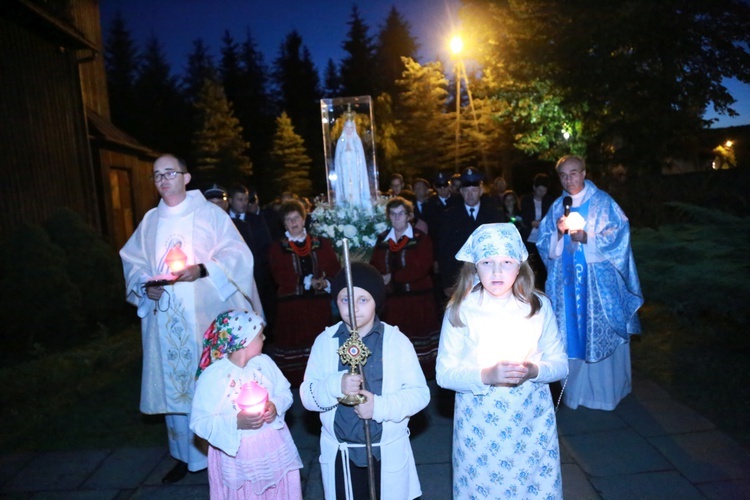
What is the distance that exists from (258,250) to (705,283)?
17.6 feet

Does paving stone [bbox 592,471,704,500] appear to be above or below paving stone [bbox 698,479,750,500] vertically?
below

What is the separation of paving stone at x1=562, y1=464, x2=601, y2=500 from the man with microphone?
126cm

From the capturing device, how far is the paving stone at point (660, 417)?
488cm

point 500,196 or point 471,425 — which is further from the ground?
point 500,196

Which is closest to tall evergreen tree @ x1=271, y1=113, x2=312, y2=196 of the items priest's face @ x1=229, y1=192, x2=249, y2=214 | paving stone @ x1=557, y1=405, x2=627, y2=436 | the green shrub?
the green shrub

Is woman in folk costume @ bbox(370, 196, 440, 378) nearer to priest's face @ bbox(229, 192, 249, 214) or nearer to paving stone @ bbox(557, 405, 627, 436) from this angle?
paving stone @ bbox(557, 405, 627, 436)

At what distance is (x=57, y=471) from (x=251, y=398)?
9.40ft

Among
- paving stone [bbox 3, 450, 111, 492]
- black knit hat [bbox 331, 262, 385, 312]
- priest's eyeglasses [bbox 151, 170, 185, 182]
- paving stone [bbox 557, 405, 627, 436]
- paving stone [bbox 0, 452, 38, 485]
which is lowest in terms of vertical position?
paving stone [bbox 557, 405, 627, 436]

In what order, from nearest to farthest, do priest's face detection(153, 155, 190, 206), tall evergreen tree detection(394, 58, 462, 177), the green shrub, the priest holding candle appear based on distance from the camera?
priest's face detection(153, 155, 190, 206) → the priest holding candle → the green shrub → tall evergreen tree detection(394, 58, 462, 177)

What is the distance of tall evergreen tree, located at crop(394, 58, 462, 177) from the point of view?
1271 inches

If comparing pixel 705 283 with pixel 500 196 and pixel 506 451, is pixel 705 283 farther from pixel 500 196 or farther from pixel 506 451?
pixel 500 196

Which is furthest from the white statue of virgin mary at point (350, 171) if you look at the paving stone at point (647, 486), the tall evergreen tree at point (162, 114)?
the tall evergreen tree at point (162, 114)

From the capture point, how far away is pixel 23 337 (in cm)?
918

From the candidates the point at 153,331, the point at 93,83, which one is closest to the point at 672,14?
the point at 153,331
